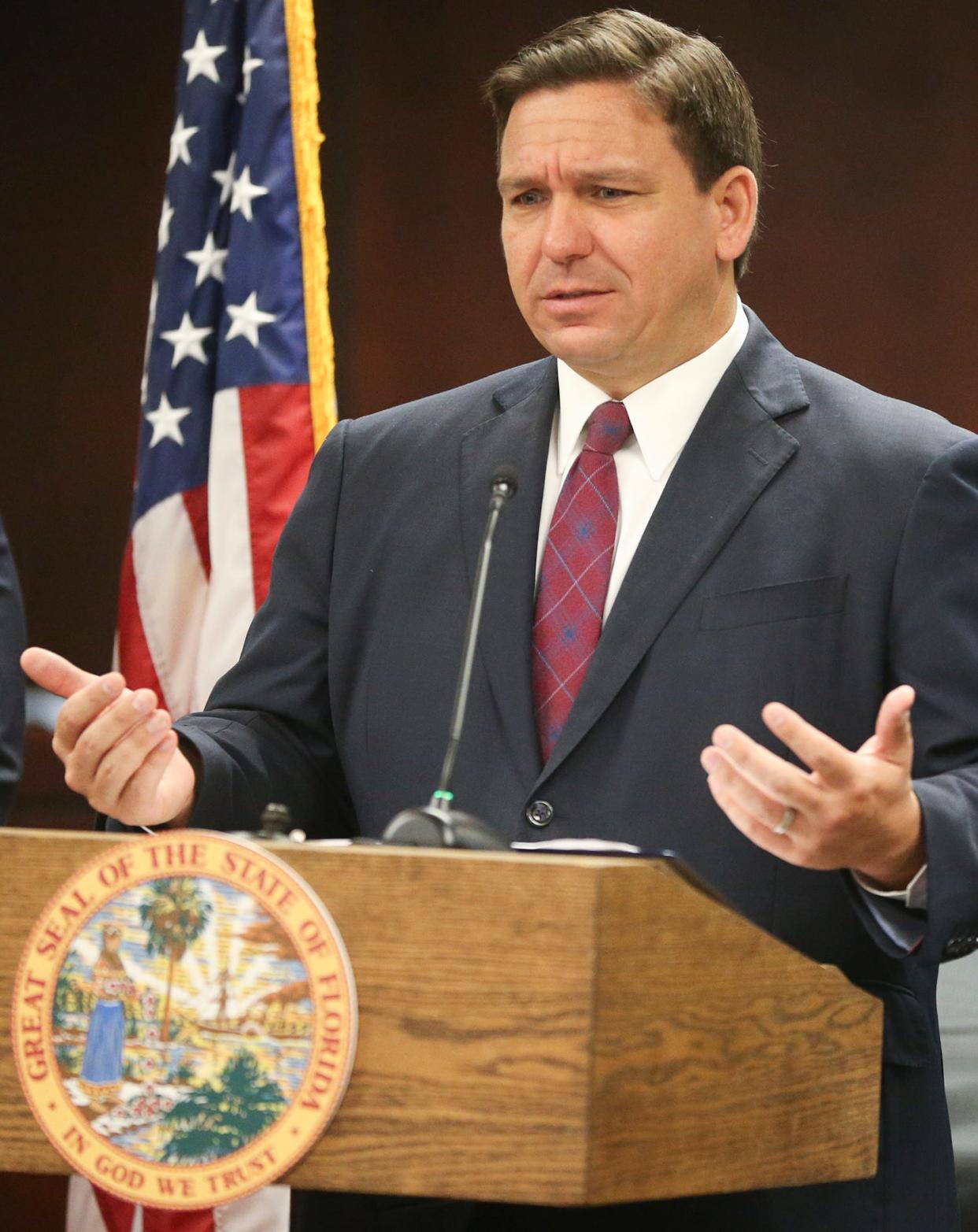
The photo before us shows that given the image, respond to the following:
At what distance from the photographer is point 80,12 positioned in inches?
172

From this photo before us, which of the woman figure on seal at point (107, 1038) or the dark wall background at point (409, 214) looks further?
the dark wall background at point (409, 214)

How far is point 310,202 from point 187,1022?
7.60 feet

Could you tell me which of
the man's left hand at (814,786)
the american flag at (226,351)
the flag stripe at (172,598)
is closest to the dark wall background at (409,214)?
the american flag at (226,351)

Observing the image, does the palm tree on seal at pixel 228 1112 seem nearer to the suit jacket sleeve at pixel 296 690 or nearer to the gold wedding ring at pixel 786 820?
the gold wedding ring at pixel 786 820

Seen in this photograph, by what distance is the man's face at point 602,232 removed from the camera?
7.15ft

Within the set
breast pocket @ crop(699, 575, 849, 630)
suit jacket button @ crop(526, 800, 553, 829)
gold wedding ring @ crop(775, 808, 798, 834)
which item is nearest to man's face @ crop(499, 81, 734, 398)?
breast pocket @ crop(699, 575, 849, 630)

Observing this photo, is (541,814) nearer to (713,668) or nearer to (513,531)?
(713,668)

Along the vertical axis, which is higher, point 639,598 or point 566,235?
point 566,235

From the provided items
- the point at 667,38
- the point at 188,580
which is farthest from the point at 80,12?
the point at 667,38

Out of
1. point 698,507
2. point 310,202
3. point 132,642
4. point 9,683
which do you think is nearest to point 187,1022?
point 698,507

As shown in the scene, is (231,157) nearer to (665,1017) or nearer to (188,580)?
(188,580)

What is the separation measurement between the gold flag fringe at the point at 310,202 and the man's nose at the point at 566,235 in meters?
1.25

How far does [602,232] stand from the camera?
2182 millimetres

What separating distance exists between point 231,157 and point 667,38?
145 centimetres
